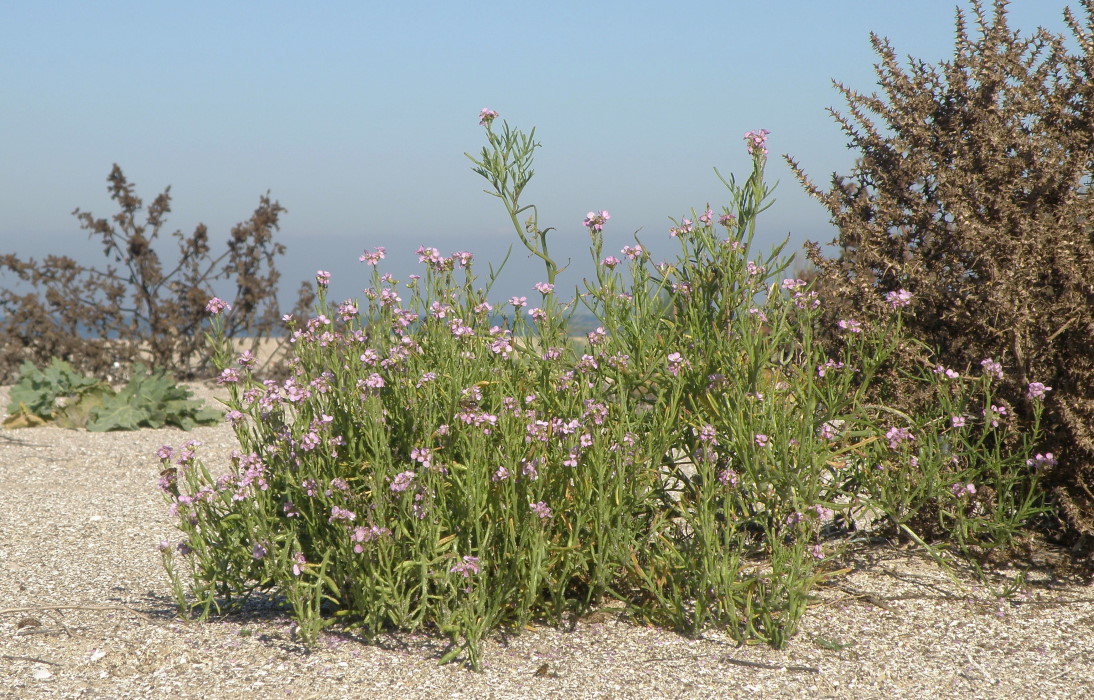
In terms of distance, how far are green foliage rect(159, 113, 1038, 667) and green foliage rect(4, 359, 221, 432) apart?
5332mm

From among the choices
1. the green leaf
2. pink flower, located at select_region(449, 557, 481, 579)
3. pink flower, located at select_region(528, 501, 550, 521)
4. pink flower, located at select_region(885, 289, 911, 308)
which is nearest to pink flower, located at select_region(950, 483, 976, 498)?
pink flower, located at select_region(885, 289, 911, 308)

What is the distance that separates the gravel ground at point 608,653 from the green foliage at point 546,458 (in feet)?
0.39

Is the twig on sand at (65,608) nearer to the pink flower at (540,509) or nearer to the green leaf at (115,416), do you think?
the pink flower at (540,509)

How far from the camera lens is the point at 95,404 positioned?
8.77 metres

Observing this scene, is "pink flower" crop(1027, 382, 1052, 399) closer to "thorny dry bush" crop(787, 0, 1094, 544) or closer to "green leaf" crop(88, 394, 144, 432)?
"thorny dry bush" crop(787, 0, 1094, 544)

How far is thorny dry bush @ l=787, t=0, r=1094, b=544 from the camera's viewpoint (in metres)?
3.83

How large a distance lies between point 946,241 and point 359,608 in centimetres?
274

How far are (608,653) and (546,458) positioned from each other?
69 centimetres

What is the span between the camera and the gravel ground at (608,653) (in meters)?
3.03

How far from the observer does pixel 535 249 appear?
142 inches

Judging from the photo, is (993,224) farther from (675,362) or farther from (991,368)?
(675,362)

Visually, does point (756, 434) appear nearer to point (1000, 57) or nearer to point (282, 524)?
point (282, 524)

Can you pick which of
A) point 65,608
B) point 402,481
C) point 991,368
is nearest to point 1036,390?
point 991,368

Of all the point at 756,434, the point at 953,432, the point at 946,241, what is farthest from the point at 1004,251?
the point at 756,434
